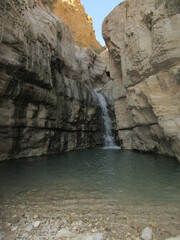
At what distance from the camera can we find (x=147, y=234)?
280 centimetres

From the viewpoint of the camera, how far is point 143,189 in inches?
196

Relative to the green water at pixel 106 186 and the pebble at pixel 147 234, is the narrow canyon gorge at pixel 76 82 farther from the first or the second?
the pebble at pixel 147 234

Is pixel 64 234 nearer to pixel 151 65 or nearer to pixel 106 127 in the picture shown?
pixel 151 65

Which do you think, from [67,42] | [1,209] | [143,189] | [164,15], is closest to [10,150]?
[1,209]

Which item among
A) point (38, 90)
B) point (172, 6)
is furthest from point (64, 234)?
point (38, 90)

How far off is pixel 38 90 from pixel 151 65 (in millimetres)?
8200

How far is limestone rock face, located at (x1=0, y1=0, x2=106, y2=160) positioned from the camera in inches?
417

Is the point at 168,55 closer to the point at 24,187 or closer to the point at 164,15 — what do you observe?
the point at 164,15

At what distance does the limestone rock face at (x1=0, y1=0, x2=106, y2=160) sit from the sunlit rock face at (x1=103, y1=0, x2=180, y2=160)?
17.5 feet

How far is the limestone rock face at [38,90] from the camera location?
10594 mm

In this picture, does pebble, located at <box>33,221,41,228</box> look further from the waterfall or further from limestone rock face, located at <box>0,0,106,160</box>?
the waterfall

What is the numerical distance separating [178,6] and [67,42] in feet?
45.2

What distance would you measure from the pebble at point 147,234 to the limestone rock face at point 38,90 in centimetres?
972

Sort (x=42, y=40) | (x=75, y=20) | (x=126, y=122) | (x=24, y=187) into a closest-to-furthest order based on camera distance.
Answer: (x=24, y=187)
(x=42, y=40)
(x=126, y=122)
(x=75, y=20)
